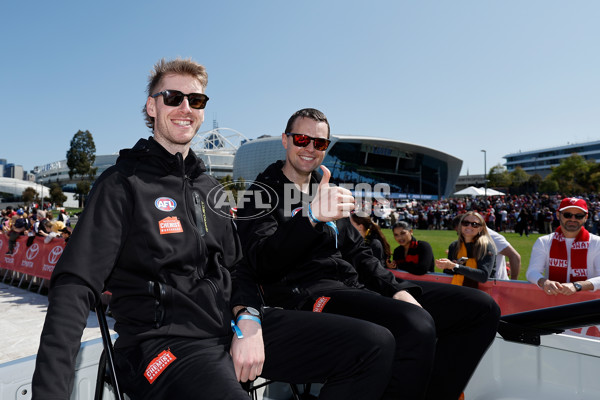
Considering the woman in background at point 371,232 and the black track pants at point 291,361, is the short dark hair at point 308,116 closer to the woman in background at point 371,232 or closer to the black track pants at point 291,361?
the black track pants at point 291,361

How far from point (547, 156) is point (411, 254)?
158163mm

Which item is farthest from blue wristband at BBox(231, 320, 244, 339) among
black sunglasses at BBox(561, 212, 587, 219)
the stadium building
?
the stadium building

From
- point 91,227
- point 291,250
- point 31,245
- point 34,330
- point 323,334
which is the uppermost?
A: point 91,227

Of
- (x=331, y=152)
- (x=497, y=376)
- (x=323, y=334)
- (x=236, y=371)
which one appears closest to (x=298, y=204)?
(x=323, y=334)

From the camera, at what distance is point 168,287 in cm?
162

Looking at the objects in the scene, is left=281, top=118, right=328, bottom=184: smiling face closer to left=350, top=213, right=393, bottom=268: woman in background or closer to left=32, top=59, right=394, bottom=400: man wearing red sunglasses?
left=32, top=59, right=394, bottom=400: man wearing red sunglasses

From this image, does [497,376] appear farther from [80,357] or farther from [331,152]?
[331,152]

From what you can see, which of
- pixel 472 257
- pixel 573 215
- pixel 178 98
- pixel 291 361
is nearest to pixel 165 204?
pixel 178 98

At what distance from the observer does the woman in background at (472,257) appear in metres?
5.07

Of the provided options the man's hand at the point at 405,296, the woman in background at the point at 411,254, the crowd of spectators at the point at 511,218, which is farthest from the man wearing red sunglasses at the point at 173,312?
the crowd of spectators at the point at 511,218

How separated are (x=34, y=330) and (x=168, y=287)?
667cm

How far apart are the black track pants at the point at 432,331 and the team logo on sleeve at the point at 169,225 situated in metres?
0.84

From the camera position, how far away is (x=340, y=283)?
2.27 m

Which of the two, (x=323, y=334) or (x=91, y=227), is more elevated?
(x=91, y=227)
